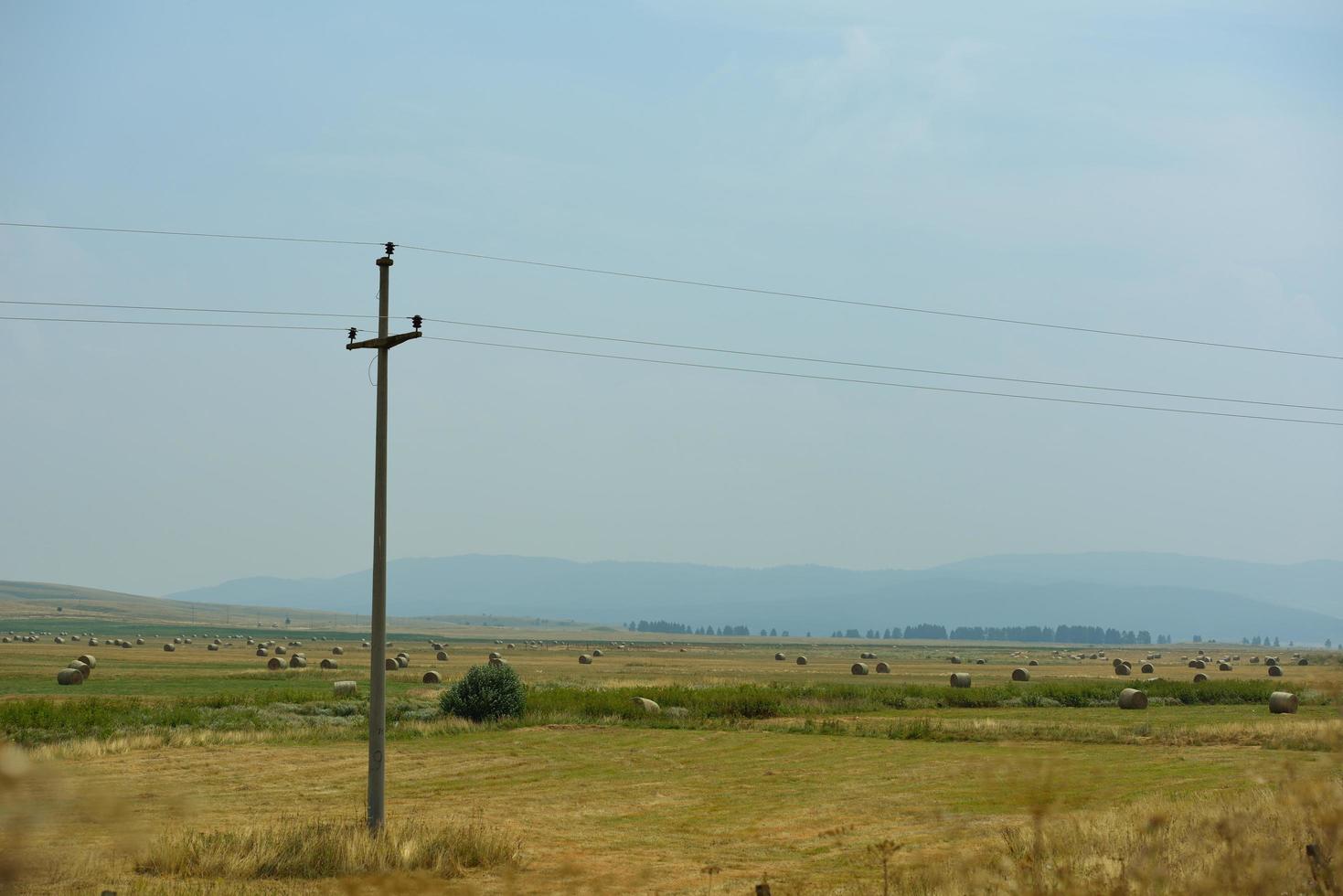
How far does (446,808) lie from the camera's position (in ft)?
80.9

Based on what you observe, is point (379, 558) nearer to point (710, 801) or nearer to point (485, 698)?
→ point (710, 801)

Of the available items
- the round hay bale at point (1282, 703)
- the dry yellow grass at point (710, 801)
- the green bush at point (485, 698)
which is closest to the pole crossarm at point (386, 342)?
the dry yellow grass at point (710, 801)

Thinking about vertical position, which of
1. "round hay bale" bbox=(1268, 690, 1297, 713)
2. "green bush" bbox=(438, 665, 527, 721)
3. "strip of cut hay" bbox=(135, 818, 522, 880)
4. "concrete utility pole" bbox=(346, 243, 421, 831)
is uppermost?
"concrete utility pole" bbox=(346, 243, 421, 831)

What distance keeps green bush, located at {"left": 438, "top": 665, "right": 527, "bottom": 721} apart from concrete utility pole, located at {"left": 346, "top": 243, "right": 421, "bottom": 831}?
2463 cm

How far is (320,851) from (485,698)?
27034mm

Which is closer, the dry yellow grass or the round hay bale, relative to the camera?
the dry yellow grass

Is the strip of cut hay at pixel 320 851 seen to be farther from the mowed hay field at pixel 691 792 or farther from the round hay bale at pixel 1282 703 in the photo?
the round hay bale at pixel 1282 703

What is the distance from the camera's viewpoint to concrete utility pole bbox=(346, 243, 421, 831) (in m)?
19.3

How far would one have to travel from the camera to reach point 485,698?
44.8 m

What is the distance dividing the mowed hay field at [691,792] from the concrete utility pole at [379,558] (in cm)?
91

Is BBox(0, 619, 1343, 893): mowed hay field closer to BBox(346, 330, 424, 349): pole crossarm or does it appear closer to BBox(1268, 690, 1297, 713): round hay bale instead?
BBox(1268, 690, 1297, 713): round hay bale

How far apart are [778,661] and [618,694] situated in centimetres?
9120

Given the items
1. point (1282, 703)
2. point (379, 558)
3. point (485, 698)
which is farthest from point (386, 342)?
point (1282, 703)

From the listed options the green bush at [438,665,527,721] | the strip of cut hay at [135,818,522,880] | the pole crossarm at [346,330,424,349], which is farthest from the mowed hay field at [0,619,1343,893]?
the pole crossarm at [346,330,424,349]
